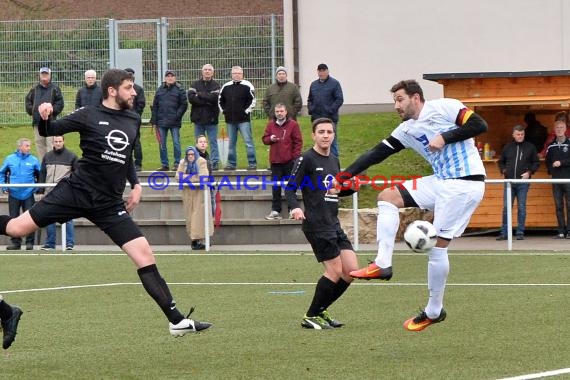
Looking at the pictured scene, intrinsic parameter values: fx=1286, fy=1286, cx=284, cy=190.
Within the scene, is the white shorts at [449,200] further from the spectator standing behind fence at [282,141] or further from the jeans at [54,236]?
the jeans at [54,236]

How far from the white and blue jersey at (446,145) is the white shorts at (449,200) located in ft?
0.26

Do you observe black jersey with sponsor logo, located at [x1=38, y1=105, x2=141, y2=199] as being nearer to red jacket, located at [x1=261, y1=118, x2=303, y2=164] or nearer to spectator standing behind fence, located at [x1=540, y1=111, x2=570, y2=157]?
red jacket, located at [x1=261, y1=118, x2=303, y2=164]

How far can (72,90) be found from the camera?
27.4 m

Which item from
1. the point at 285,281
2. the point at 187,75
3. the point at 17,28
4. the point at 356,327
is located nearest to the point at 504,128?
the point at 187,75

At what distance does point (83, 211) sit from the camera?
9.42 m

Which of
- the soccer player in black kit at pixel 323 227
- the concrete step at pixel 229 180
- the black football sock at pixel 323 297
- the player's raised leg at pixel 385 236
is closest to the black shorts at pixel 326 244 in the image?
the soccer player in black kit at pixel 323 227

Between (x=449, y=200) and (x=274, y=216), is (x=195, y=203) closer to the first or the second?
(x=274, y=216)

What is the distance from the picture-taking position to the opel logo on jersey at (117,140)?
370 inches

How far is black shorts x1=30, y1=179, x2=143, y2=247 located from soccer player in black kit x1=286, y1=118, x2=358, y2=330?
1.96m

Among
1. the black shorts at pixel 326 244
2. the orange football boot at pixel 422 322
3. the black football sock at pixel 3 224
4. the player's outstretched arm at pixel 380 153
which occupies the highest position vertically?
the player's outstretched arm at pixel 380 153

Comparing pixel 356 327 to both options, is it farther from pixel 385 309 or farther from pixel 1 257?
pixel 1 257

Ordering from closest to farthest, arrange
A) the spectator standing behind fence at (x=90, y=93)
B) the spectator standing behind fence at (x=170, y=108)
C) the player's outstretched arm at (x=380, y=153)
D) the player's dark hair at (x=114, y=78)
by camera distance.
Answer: the player's dark hair at (x=114, y=78) < the player's outstretched arm at (x=380, y=153) < the spectator standing behind fence at (x=90, y=93) < the spectator standing behind fence at (x=170, y=108)

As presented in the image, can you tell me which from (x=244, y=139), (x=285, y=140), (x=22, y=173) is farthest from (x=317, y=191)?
(x=244, y=139)

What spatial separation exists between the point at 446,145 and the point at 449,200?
0.42 m
